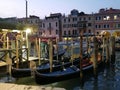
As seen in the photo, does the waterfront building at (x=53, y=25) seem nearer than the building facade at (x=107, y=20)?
No

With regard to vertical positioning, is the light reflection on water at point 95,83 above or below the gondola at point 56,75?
below

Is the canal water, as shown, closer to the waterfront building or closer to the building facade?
the building facade

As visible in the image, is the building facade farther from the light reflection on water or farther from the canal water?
the canal water

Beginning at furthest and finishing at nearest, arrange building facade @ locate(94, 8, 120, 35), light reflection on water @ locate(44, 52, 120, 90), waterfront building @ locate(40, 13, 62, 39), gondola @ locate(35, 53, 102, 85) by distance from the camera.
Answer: waterfront building @ locate(40, 13, 62, 39)
building facade @ locate(94, 8, 120, 35)
light reflection on water @ locate(44, 52, 120, 90)
gondola @ locate(35, 53, 102, 85)

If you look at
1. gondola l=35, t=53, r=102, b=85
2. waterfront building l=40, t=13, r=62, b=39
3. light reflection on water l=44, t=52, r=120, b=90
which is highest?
waterfront building l=40, t=13, r=62, b=39

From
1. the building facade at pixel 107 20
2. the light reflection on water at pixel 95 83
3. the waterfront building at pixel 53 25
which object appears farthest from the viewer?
the waterfront building at pixel 53 25

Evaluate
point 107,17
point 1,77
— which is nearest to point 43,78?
point 1,77

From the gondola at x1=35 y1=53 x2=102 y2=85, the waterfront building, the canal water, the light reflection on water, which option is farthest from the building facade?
the gondola at x1=35 y1=53 x2=102 y2=85

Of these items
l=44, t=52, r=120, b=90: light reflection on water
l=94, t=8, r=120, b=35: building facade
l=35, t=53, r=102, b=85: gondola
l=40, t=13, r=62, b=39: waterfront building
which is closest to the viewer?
l=35, t=53, r=102, b=85: gondola

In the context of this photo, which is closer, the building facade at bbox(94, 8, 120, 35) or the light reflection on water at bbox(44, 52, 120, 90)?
the light reflection on water at bbox(44, 52, 120, 90)

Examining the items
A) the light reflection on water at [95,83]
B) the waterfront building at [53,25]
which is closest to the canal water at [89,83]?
the light reflection on water at [95,83]

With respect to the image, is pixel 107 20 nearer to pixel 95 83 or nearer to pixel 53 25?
pixel 53 25

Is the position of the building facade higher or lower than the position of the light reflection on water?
higher

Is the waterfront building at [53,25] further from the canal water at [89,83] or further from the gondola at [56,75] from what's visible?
the gondola at [56,75]
